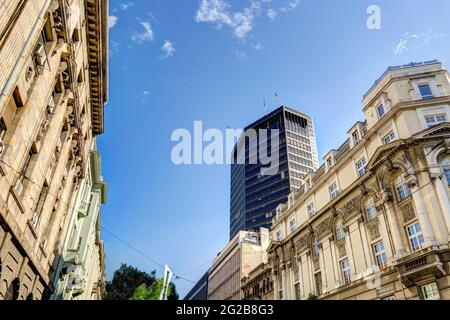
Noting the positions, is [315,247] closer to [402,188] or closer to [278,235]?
[278,235]

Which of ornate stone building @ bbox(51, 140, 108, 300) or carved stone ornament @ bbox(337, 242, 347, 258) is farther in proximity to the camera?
carved stone ornament @ bbox(337, 242, 347, 258)

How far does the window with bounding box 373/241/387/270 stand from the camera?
24562mm

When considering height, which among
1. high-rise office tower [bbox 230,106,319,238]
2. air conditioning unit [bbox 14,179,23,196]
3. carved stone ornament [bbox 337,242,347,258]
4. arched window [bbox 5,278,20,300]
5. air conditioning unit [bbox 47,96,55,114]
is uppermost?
high-rise office tower [bbox 230,106,319,238]

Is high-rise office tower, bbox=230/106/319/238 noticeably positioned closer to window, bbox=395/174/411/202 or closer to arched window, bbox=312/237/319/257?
arched window, bbox=312/237/319/257

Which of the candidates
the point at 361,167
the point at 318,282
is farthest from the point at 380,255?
the point at 318,282

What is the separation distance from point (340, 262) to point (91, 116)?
25531 mm

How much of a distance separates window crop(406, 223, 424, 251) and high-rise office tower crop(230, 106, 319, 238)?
79.8 m

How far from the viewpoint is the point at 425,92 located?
26.0 m

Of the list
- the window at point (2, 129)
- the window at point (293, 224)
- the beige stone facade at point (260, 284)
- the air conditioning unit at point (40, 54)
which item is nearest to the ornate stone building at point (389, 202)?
the window at point (293, 224)

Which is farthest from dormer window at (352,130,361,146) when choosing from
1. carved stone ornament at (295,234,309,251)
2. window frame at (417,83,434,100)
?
carved stone ornament at (295,234,309,251)

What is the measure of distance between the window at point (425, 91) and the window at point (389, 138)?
13.0ft

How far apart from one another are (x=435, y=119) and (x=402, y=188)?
594 centimetres

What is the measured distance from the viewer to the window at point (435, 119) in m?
24.1

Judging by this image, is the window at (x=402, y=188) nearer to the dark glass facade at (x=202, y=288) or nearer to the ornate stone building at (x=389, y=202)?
the ornate stone building at (x=389, y=202)
